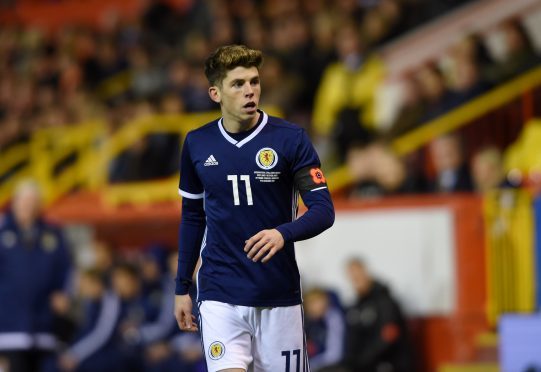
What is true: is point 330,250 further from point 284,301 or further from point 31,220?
point 284,301

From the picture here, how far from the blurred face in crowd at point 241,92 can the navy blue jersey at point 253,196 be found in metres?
0.15

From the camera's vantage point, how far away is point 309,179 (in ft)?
19.6

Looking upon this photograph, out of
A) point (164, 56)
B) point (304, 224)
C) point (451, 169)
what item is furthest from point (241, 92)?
point (164, 56)

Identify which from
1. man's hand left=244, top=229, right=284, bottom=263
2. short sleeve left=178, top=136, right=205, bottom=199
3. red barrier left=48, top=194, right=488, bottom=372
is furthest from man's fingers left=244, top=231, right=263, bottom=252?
red barrier left=48, top=194, right=488, bottom=372

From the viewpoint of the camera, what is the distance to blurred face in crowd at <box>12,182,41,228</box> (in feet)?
33.1

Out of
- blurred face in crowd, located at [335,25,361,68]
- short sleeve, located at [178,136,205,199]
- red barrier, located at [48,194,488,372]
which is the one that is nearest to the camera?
short sleeve, located at [178,136,205,199]

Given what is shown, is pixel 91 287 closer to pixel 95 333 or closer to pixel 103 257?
pixel 95 333

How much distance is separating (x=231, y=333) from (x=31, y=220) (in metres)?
4.55

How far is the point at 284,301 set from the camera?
6078mm

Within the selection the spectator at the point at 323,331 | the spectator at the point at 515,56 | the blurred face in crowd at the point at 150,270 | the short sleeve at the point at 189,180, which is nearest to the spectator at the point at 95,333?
the blurred face in crowd at the point at 150,270

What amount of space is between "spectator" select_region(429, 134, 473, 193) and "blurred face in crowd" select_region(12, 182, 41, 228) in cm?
393

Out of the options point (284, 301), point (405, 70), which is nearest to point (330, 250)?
point (405, 70)

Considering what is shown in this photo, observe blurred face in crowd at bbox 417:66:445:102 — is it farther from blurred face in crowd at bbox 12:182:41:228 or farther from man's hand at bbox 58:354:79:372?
blurred face in crowd at bbox 12:182:41:228

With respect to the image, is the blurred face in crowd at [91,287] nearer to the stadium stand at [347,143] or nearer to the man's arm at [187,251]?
the stadium stand at [347,143]
